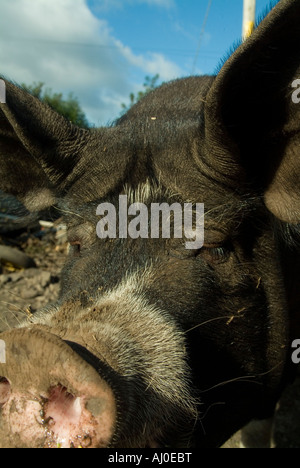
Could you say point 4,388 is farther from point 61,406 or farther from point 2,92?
point 2,92

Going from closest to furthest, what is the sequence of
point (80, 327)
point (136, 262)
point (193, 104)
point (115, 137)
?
point (80, 327) < point (136, 262) < point (115, 137) < point (193, 104)

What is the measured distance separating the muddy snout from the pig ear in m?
1.39

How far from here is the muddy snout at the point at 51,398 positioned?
2.00 m

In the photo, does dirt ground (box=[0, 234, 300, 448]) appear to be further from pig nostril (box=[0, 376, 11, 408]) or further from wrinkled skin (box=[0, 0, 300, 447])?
wrinkled skin (box=[0, 0, 300, 447])

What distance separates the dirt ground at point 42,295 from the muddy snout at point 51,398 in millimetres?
649

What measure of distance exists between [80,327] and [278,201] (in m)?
1.38

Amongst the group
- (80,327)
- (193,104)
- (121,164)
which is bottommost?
(80,327)

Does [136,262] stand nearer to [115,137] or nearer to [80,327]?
[80,327]

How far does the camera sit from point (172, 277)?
8.52ft

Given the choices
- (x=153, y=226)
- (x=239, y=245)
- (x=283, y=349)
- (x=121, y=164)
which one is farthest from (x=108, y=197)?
(x=283, y=349)

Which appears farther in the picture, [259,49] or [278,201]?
[278,201]

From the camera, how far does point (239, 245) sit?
288 centimetres

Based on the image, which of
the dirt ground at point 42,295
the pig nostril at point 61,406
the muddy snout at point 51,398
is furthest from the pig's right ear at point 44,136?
the pig nostril at point 61,406

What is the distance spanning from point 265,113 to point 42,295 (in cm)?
461
